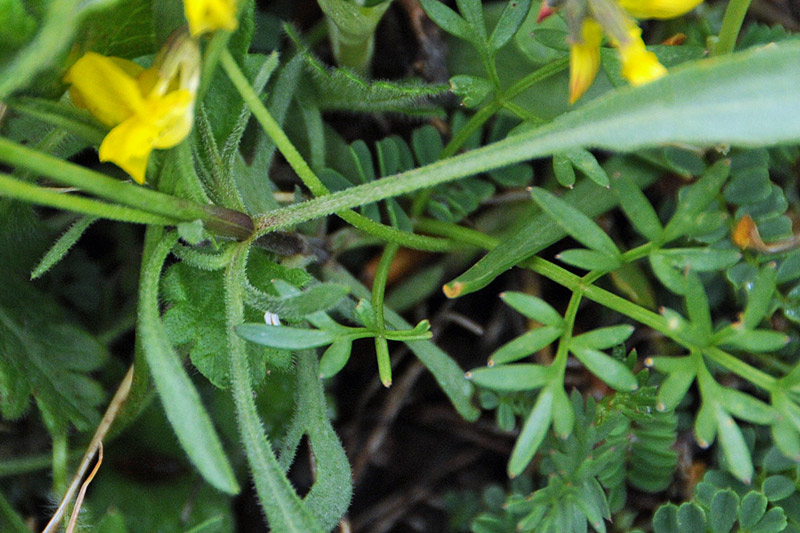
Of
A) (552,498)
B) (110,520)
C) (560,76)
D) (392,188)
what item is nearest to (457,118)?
(560,76)

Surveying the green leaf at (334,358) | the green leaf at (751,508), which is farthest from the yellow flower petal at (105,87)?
the green leaf at (751,508)

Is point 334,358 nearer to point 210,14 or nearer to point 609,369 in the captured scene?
point 609,369

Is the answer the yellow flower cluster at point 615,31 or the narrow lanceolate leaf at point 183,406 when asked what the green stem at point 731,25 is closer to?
the yellow flower cluster at point 615,31

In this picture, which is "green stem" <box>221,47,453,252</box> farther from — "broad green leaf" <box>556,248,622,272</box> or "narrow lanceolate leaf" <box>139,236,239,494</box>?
"broad green leaf" <box>556,248,622,272</box>

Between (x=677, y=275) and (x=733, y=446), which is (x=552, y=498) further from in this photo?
(x=677, y=275)

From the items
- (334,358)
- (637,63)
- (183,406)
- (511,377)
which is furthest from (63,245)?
(637,63)
